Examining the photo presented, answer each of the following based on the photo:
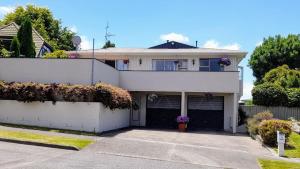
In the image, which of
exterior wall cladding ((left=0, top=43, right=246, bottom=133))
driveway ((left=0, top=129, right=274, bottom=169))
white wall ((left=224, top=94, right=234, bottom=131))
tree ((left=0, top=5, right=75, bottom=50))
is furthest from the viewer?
tree ((left=0, top=5, right=75, bottom=50))

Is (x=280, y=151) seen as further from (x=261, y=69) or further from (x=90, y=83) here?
(x=261, y=69)

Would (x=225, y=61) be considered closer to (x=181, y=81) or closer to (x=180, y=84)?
(x=181, y=81)

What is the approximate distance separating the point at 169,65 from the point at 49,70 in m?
10.7

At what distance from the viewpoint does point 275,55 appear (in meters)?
54.5

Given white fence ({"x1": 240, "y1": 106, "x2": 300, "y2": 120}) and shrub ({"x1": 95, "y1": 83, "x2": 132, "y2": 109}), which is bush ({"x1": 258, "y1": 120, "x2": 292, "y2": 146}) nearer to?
shrub ({"x1": 95, "y1": 83, "x2": 132, "y2": 109})

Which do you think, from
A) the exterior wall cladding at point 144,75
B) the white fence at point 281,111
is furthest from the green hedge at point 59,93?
the white fence at point 281,111

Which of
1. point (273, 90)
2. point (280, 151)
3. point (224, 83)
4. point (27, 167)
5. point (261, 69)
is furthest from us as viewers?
point (261, 69)

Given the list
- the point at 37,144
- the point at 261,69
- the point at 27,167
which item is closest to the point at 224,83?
the point at 37,144

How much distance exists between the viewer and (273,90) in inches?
1198

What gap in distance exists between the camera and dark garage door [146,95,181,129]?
30531 mm

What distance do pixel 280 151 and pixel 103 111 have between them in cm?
898

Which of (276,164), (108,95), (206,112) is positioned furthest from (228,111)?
(276,164)

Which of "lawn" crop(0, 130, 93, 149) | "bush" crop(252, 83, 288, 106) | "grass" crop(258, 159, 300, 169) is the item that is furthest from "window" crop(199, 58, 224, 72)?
"lawn" crop(0, 130, 93, 149)

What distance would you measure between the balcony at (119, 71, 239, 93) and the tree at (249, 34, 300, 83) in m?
29.0
